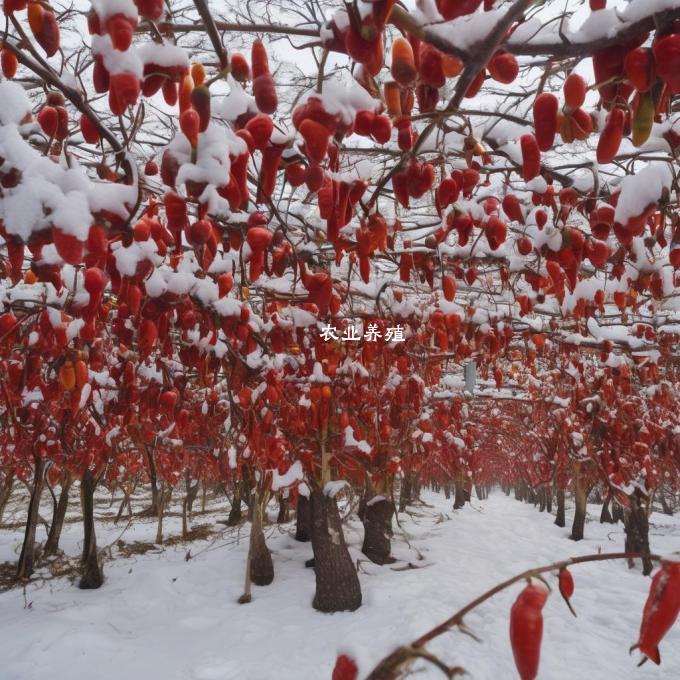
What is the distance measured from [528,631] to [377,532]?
848 centimetres

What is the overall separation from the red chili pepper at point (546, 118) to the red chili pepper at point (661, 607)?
4.03ft

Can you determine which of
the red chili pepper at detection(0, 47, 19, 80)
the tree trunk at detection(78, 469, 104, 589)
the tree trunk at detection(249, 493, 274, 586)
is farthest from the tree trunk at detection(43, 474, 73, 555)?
the red chili pepper at detection(0, 47, 19, 80)

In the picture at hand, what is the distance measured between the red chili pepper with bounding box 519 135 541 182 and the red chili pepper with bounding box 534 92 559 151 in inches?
11.2

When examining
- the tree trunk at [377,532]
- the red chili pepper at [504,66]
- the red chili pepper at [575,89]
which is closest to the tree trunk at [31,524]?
the tree trunk at [377,532]

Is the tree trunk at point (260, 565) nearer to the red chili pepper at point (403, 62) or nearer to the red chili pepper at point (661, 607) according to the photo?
the red chili pepper at point (661, 607)

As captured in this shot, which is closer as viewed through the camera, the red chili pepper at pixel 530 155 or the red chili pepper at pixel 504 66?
the red chili pepper at pixel 504 66

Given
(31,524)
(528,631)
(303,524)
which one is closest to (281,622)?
(303,524)

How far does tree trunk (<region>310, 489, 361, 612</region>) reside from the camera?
643cm

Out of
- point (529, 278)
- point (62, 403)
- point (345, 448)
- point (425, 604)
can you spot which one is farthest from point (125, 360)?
point (425, 604)

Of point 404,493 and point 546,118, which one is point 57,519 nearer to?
point 404,493

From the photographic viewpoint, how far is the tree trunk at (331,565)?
643cm

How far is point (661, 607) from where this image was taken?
107 centimetres

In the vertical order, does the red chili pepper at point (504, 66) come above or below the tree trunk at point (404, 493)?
above

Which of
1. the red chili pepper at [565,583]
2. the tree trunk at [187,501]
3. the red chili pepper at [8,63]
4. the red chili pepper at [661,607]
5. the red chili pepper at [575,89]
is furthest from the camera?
the tree trunk at [187,501]
